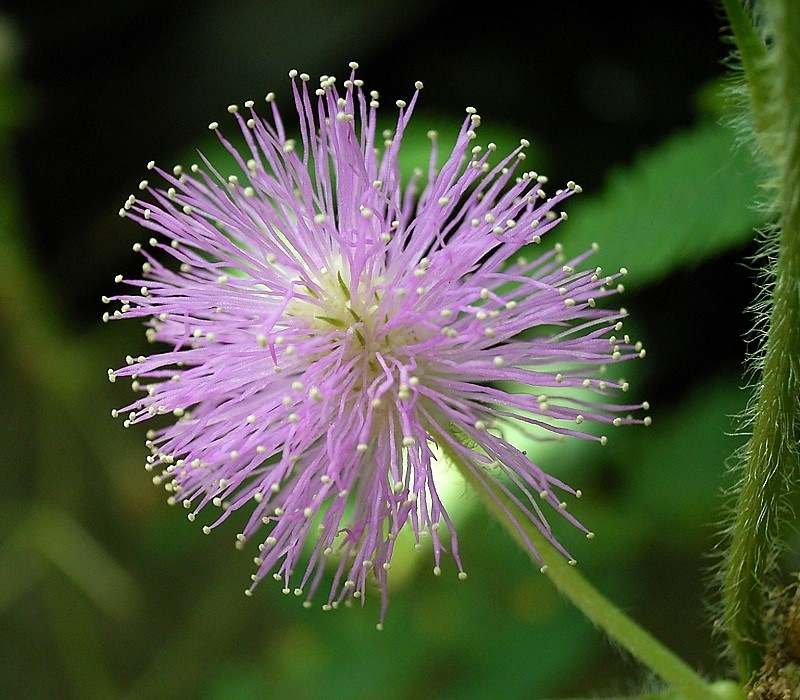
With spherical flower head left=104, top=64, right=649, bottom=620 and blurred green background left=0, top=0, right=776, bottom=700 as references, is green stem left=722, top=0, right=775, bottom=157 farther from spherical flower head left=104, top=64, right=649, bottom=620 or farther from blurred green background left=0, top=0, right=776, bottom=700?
blurred green background left=0, top=0, right=776, bottom=700

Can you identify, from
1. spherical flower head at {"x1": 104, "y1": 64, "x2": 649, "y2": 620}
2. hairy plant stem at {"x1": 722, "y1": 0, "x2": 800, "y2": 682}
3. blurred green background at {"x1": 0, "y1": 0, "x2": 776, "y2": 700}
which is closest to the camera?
hairy plant stem at {"x1": 722, "y1": 0, "x2": 800, "y2": 682}

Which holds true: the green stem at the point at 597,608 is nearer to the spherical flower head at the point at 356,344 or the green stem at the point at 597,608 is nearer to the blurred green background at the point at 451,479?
the spherical flower head at the point at 356,344

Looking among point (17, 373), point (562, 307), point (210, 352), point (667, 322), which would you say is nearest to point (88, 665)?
point (17, 373)

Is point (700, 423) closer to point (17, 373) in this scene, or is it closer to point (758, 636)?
point (758, 636)

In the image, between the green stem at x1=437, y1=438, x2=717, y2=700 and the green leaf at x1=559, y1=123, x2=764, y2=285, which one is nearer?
the green stem at x1=437, y1=438, x2=717, y2=700

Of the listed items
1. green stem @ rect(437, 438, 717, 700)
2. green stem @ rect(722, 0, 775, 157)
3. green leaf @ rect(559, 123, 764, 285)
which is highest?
green stem @ rect(722, 0, 775, 157)

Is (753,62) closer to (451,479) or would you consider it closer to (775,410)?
(775,410)

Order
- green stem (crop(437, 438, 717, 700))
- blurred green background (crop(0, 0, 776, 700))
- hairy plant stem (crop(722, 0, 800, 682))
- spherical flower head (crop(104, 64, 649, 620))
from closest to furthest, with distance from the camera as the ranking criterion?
hairy plant stem (crop(722, 0, 800, 682)) < green stem (crop(437, 438, 717, 700)) < spherical flower head (crop(104, 64, 649, 620)) < blurred green background (crop(0, 0, 776, 700))

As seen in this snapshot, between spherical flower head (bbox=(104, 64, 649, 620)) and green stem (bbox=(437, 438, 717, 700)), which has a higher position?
spherical flower head (bbox=(104, 64, 649, 620))

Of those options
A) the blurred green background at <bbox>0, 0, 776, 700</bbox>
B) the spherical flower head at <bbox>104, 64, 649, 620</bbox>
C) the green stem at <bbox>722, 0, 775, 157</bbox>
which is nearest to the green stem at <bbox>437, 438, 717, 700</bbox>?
the spherical flower head at <bbox>104, 64, 649, 620</bbox>
